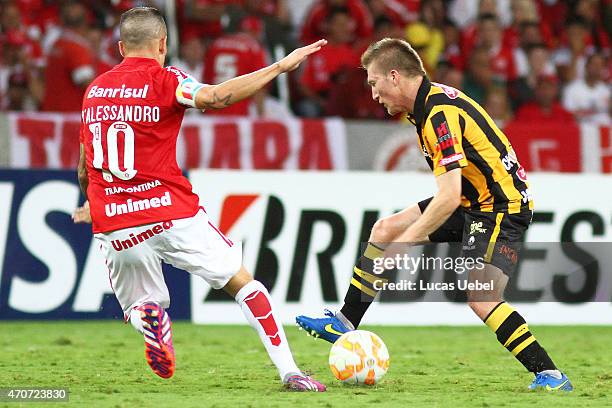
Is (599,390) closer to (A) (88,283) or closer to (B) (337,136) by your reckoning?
(A) (88,283)

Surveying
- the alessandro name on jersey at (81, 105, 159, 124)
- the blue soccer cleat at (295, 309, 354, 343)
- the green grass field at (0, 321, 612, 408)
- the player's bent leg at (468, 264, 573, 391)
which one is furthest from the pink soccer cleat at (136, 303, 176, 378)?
the player's bent leg at (468, 264, 573, 391)

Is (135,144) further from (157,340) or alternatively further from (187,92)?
(157,340)

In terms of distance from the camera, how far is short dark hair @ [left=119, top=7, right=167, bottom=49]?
21.5ft

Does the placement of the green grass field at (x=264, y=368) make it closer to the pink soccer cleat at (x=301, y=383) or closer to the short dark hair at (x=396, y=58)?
the pink soccer cleat at (x=301, y=383)

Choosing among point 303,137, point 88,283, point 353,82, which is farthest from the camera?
point 353,82

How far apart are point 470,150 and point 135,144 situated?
1.90 metres

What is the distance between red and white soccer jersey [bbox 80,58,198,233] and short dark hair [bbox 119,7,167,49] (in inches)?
4.2

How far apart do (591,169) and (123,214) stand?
8138mm

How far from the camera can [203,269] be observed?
657 centimetres

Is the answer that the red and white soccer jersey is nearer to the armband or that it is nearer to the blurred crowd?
the armband

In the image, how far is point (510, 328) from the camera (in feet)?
22.1

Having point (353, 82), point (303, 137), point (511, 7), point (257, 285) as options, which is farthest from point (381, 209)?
point (511, 7)

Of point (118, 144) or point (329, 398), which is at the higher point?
point (118, 144)

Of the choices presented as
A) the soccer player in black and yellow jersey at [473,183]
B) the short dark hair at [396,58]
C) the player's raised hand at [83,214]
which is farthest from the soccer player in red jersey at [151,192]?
the short dark hair at [396,58]
